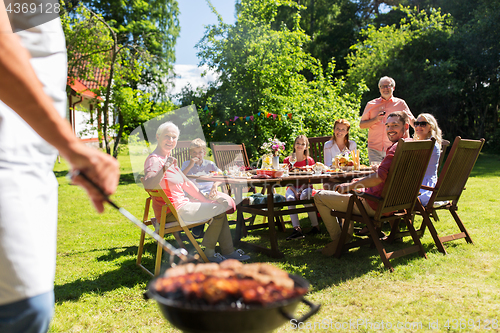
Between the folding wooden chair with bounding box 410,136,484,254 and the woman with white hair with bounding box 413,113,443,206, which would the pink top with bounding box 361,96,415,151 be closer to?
the woman with white hair with bounding box 413,113,443,206

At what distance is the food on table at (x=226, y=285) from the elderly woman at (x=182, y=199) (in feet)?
7.73

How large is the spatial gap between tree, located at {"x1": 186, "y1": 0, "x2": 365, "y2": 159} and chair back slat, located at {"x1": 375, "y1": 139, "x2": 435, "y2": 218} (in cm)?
566

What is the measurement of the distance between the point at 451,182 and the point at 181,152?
3498 millimetres

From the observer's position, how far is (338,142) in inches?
219

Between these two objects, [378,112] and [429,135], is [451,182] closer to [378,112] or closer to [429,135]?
[429,135]

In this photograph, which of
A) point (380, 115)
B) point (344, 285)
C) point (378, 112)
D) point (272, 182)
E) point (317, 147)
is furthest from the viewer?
point (317, 147)

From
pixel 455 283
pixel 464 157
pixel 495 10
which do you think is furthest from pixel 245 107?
pixel 495 10

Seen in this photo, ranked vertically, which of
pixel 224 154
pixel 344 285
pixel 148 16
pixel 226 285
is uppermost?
pixel 148 16

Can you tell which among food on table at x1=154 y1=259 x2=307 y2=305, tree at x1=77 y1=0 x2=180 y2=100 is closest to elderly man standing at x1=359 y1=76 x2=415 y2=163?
food on table at x1=154 y1=259 x2=307 y2=305

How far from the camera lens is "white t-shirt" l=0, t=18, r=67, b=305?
80cm

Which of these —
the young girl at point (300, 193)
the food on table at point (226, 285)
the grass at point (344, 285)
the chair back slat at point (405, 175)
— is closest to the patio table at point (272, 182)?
the grass at point (344, 285)

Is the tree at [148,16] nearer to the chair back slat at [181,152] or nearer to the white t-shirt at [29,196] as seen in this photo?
the chair back slat at [181,152]

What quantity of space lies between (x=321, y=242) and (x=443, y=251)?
132 centimetres

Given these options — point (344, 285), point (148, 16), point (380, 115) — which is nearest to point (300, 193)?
point (380, 115)
